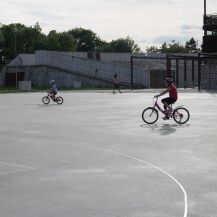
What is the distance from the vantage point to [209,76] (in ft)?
152

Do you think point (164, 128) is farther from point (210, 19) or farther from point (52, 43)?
point (52, 43)

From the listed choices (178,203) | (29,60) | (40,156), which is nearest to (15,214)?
(178,203)

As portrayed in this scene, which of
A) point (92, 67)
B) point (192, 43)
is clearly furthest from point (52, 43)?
point (192, 43)

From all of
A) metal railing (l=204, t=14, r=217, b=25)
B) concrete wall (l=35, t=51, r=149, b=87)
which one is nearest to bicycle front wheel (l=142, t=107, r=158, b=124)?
concrete wall (l=35, t=51, r=149, b=87)

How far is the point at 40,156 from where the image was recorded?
9500 millimetres

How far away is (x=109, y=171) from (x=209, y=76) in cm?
4030

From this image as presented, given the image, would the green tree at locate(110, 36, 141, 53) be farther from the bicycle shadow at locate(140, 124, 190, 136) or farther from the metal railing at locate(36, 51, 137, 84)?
the bicycle shadow at locate(140, 124, 190, 136)

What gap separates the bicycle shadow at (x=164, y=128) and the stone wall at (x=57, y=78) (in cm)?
3920

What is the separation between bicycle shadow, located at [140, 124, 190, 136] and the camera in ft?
43.4

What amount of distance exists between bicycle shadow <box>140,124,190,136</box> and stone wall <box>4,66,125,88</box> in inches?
1543

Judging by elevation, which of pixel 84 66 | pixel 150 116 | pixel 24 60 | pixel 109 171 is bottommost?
pixel 109 171

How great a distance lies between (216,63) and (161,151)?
1527 inches

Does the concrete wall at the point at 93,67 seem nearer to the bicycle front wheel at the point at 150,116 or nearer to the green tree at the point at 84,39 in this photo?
the bicycle front wheel at the point at 150,116

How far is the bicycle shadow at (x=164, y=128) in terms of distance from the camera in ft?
43.4
